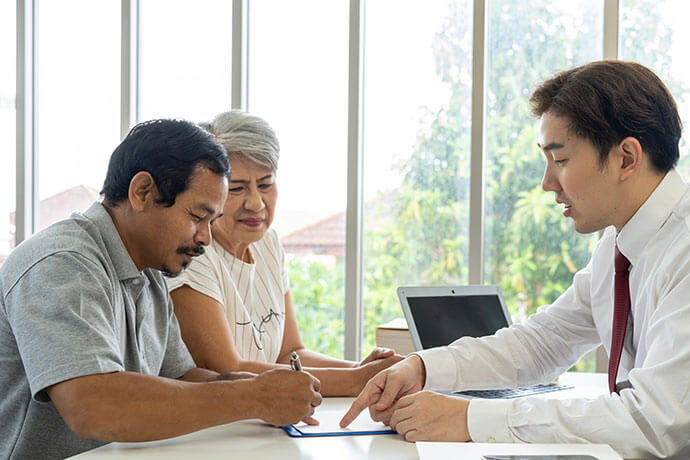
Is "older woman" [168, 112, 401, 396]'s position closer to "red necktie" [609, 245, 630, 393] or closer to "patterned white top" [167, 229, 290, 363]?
"patterned white top" [167, 229, 290, 363]

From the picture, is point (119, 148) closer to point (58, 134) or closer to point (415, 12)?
point (415, 12)

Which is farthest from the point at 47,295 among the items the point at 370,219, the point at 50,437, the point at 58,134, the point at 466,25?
the point at 58,134

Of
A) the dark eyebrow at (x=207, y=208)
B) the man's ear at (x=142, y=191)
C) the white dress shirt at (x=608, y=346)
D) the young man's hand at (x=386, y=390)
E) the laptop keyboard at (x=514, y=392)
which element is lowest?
the laptop keyboard at (x=514, y=392)

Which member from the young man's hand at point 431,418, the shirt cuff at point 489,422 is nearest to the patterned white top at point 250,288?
the young man's hand at point 431,418

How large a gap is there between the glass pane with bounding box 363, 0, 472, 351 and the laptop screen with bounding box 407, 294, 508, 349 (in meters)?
1.17

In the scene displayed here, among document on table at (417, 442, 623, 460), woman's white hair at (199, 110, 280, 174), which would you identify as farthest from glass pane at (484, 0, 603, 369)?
document on table at (417, 442, 623, 460)

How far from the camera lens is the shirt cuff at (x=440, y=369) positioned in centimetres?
172

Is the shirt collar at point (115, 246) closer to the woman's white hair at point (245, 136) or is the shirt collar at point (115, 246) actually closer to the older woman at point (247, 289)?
the older woman at point (247, 289)

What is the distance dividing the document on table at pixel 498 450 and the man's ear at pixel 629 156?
0.65 meters

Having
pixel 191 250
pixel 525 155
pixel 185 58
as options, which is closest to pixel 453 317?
pixel 191 250

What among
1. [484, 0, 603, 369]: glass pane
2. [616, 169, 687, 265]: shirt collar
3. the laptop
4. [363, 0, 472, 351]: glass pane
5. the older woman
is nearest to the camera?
[616, 169, 687, 265]: shirt collar

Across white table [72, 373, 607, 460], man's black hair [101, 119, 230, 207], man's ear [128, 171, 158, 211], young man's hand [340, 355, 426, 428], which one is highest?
man's black hair [101, 119, 230, 207]

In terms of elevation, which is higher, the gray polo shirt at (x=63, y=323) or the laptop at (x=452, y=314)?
the gray polo shirt at (x=63, y=323)

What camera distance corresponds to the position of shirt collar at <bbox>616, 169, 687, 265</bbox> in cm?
155
